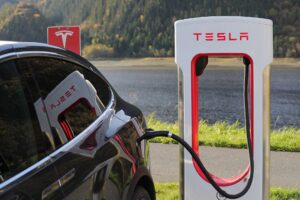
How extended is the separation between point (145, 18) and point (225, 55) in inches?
4155

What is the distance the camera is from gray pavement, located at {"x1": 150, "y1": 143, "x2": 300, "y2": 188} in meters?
5.84

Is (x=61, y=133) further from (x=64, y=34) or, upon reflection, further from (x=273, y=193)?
(x=64, y=34)

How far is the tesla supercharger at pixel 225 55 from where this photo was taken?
3.71 m

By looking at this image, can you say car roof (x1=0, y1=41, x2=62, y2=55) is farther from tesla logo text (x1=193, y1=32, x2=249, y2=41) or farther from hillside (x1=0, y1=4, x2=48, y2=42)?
hillside (x1=0, y1=4, x2=48, y2=42)

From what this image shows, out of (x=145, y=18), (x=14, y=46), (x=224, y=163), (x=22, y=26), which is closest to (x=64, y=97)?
(x=14, y=46)

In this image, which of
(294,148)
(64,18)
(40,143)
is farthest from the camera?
(64,18)

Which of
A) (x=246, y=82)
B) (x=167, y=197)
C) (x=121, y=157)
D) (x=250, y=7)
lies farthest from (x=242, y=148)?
(x=250, y=7)

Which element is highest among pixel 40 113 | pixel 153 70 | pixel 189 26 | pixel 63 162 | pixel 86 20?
pixel 189 26

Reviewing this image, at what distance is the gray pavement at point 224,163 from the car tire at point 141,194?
7.48 ft

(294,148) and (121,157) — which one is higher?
(121,157)

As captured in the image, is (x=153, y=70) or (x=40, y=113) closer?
(x=40, y=113)

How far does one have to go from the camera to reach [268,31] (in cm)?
378

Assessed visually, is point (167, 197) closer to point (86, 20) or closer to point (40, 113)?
point (40, 113)

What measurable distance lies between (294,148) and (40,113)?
569cm
